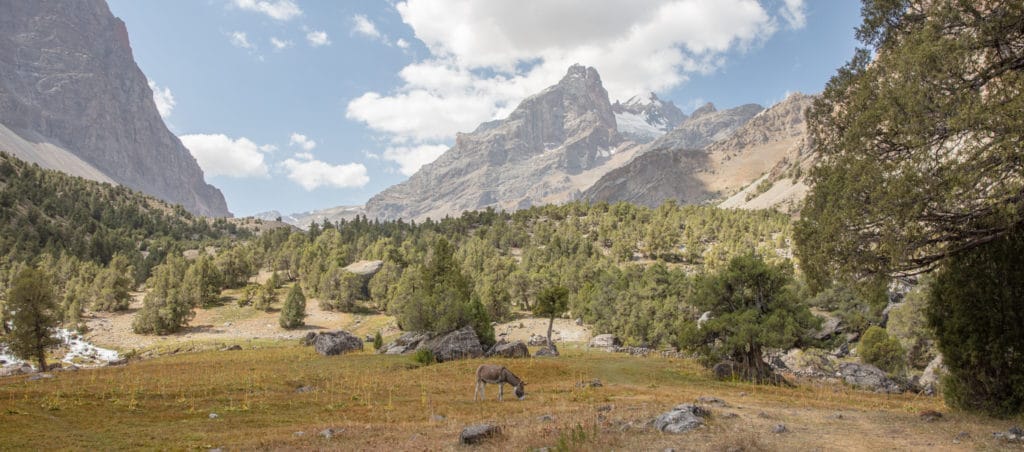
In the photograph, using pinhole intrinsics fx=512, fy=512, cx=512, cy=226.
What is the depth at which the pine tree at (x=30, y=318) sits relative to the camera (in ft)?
174

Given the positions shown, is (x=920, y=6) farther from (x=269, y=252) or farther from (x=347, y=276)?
(x=269, y=252)

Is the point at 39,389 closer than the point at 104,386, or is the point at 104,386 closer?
the point at 39,389

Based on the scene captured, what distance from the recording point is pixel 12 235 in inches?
6363

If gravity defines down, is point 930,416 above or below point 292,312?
above

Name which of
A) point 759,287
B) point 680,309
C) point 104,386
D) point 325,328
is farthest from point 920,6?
point 325,328

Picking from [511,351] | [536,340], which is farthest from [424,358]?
[536,340]

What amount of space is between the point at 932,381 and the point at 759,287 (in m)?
19.0

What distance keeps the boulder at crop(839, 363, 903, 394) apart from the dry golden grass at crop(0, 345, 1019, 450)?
9.46m

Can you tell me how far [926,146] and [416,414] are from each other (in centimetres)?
2224

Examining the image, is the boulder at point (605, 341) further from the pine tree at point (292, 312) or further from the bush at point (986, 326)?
the bush at point (986, 326)

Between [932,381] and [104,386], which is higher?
[104,386]

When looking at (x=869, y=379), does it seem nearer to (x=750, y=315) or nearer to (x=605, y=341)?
(x=750, y=315)

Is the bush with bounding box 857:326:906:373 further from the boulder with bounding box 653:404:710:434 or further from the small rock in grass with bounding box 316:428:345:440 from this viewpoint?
the small rock in grass with bounding box 316:428:345:440

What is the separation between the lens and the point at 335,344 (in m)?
60.9
